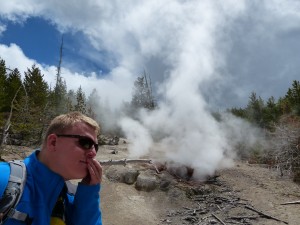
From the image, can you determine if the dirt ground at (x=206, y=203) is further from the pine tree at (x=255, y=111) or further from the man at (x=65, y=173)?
the pine tree at (x=255, y=111)

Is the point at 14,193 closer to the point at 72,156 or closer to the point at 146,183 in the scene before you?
the point at 72,156

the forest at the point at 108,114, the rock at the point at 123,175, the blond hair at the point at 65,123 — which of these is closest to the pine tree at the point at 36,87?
the forest at the point at 108,114

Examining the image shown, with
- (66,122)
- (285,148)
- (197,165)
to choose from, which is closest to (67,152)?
(66,122)

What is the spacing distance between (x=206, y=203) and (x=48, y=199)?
11269 millimetres

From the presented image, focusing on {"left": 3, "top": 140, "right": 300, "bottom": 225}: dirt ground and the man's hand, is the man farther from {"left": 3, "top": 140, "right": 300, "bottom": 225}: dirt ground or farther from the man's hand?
{"left": 3, "top": 140, "right": 300, "bottom": 225}: dirt ground

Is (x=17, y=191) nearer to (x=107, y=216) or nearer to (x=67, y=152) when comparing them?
(x=67, y=152)

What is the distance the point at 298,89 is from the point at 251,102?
38.2 ft

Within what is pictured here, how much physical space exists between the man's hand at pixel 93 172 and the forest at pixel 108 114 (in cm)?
1071

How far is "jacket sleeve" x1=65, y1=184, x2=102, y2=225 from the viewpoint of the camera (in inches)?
79.5

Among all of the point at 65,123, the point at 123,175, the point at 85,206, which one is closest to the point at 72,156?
the point at 65,123

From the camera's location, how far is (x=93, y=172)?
6.46 feet

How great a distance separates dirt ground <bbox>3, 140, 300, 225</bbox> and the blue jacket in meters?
9.36

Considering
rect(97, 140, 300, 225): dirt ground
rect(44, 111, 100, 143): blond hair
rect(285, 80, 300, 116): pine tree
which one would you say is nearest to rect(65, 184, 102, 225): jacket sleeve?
rect(44, 111, 100, 143): blond hair

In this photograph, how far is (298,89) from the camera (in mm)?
33031
